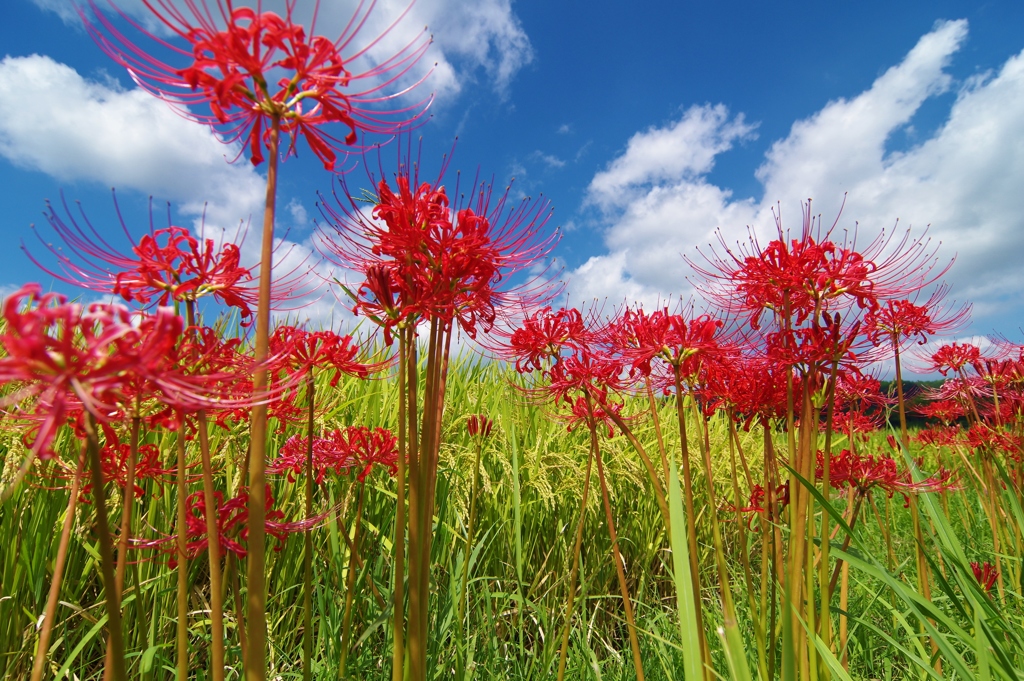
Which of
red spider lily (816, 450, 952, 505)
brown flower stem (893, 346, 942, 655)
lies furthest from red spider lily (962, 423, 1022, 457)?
red spider lily (816, 450, 952, 505)

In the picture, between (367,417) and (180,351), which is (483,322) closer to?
(180,351)

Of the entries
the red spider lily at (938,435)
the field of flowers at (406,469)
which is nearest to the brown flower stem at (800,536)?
the field of flowers at (406,469)

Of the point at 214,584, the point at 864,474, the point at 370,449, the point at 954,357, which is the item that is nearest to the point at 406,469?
the point at 370,449

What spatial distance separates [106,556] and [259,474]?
0.89ft

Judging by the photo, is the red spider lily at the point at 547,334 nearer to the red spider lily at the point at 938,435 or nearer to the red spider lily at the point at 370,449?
the red spider lily at the point at 370,449

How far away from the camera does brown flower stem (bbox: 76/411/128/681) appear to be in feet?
3.16

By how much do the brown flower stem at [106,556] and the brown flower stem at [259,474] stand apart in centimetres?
22

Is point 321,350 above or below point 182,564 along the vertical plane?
above

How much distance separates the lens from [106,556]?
990 millimetres

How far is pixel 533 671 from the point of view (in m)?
3.09

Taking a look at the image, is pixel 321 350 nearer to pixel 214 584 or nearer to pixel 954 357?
pixel 214 584

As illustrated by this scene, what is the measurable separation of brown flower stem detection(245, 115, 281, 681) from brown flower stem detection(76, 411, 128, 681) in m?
0.22

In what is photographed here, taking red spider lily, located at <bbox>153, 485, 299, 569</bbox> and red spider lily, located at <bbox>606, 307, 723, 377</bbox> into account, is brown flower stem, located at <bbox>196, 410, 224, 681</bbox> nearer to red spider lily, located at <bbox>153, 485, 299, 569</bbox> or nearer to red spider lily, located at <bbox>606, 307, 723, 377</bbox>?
red spider lily, located at <bbox>153, 485, 299, 569</bbox>

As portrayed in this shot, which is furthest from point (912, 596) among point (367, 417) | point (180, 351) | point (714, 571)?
point (367, 417)
